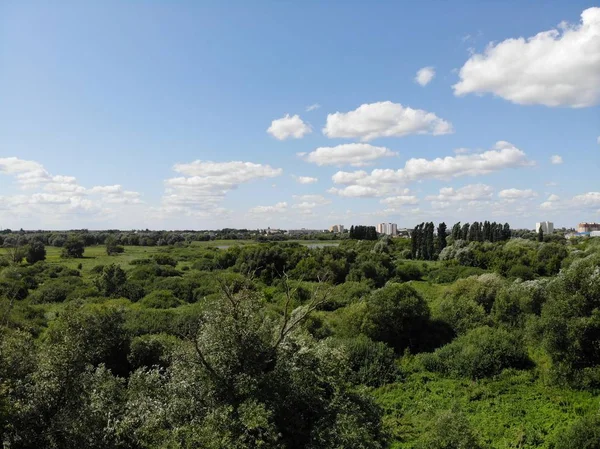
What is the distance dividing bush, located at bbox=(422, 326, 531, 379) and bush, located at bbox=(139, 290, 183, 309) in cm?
2895

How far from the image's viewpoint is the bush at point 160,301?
158 feet

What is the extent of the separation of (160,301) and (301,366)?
36.5 meters

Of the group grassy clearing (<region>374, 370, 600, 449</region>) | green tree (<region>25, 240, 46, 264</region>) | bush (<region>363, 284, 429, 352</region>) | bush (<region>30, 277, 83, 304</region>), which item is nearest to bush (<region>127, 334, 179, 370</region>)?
grassy clearing (<region>374, 370, 600, 449</region>)

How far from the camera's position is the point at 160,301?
159 ft

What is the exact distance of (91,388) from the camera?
14.2m

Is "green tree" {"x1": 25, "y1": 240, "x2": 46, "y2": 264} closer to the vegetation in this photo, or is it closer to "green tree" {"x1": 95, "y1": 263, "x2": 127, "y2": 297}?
the vegetation

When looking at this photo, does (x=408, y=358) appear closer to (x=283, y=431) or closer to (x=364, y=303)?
(x=364, y=303)

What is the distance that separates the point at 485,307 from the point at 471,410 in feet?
65.7

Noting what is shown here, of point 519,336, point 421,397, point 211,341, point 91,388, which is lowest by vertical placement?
point 421,397

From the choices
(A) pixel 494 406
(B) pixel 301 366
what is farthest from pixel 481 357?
(B) pixel 301 366

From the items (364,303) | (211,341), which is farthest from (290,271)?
(211,341)

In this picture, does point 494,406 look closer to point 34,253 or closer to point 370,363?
point 370,363

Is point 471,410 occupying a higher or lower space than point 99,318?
lower

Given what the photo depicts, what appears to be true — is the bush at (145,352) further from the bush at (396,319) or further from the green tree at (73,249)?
the green tree at (73,249)
